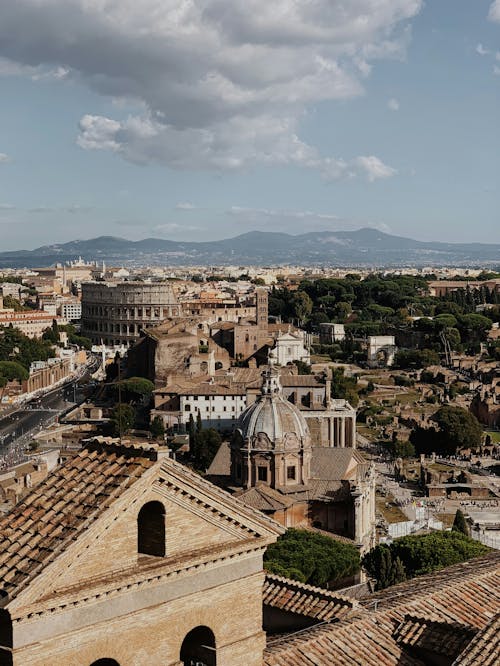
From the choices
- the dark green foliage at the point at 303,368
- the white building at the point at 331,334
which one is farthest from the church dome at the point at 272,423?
the white building at the point at 331,334

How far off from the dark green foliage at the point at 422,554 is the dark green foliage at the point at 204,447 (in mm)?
14514

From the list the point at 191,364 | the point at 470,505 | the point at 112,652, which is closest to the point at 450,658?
the point at 112,652

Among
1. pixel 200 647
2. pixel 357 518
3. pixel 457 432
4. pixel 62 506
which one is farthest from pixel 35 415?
pixel 62 506

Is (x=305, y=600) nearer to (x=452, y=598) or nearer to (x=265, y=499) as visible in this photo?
(x=452, y=598)

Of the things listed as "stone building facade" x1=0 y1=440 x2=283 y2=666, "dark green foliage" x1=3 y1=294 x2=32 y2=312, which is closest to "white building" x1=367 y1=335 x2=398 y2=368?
"dark green foliage" x1=3 y1=294 x2=32 y2=312

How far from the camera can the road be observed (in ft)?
152

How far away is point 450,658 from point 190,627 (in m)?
2.81

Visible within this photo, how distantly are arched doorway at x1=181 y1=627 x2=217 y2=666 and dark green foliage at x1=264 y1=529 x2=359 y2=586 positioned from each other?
11.3 m

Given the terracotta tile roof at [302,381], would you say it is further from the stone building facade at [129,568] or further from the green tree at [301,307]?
the green tree at [301,307]

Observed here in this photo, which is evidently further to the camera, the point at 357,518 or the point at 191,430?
the point at 191,430

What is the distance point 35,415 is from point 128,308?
35.8 metres

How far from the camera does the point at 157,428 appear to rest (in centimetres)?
4428

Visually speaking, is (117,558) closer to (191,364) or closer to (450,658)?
(450,658)

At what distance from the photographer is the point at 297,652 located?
829 cm
